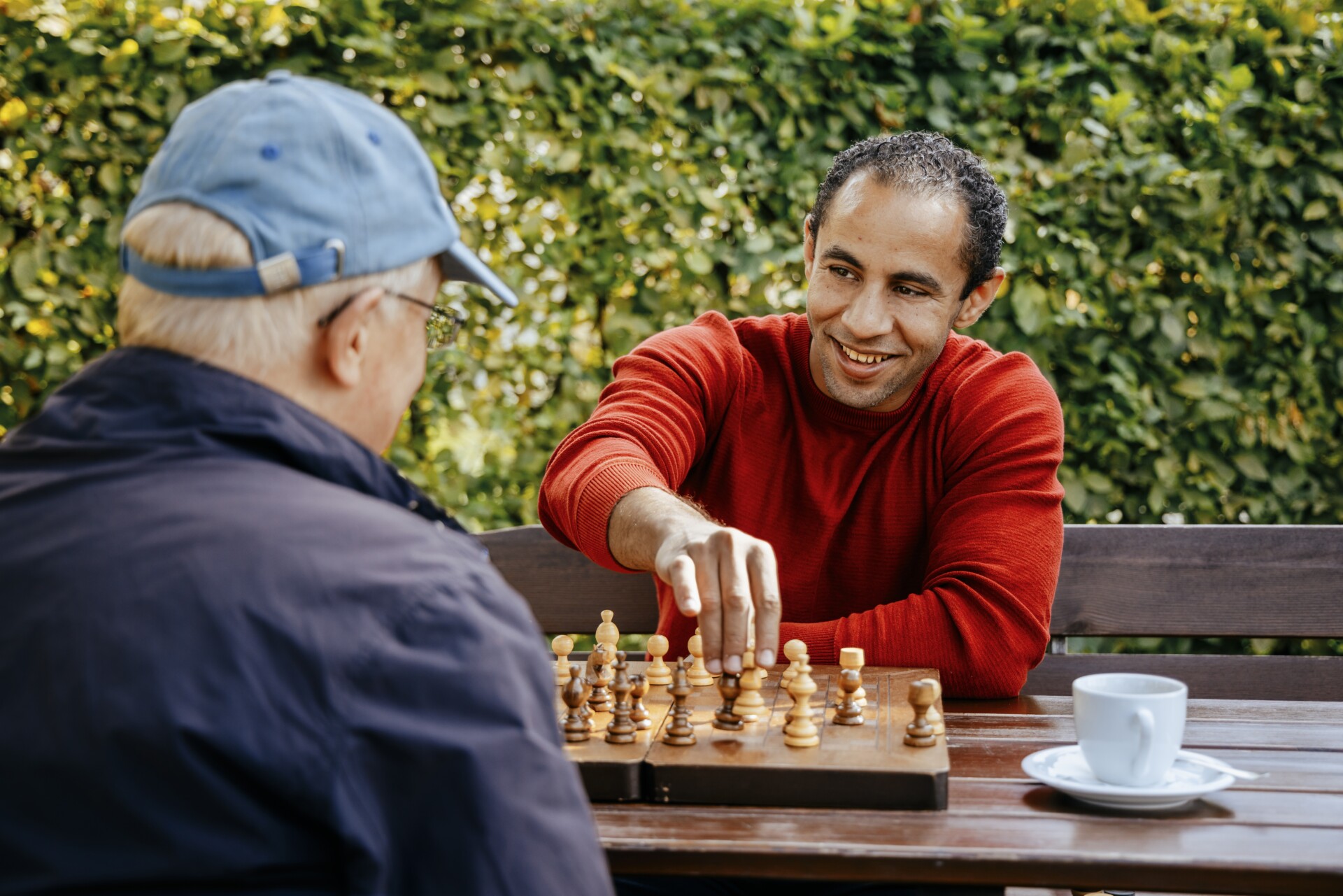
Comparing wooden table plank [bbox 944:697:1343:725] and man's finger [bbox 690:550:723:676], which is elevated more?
man's finger [bbox 690:550:723:676]

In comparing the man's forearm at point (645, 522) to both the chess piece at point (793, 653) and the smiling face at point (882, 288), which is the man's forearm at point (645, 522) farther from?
the smiling face at point (882, 288)

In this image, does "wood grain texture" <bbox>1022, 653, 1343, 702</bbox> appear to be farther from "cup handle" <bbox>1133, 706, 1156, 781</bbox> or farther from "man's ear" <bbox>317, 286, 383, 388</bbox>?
"man's ear" <bbox>317, 286, 383, 388</bbox>

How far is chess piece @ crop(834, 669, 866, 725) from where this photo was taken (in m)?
1.77

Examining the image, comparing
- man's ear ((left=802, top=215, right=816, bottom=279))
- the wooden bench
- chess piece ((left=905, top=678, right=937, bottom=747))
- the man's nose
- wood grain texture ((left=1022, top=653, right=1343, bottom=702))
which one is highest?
man's ear ((left=802, top=215, right=816, bottom=279))

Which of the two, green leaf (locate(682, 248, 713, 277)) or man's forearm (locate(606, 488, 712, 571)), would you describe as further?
green leaf (locate(682, 248, 713, 277))

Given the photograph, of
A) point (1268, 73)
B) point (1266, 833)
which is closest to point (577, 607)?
point (1266, 833)

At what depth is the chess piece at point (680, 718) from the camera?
1.69 m

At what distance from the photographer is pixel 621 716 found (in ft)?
5.69

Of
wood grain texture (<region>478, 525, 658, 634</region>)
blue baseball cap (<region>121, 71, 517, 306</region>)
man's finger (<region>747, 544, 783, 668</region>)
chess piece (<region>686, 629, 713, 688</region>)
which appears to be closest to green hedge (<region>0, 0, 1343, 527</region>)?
wood grain texture (<region>478, 525, 658, 634</region>)

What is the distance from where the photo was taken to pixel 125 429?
118cm

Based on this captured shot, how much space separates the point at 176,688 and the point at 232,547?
5.0 inches

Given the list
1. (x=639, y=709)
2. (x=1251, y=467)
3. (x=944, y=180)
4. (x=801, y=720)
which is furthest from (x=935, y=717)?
(x=1251, y=467)

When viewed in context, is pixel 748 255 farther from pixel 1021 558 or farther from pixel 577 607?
pixel 1021 558

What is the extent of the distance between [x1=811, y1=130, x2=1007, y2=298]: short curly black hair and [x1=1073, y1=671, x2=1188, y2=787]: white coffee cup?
1.40m
